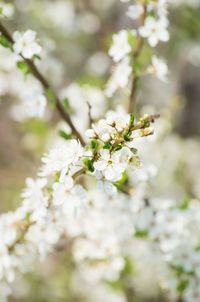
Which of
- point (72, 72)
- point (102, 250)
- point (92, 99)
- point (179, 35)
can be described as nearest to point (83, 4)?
point (72, 72)

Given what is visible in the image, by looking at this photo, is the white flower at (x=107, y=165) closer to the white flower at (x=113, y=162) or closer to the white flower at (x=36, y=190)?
the white flower at (x=113, y=162)

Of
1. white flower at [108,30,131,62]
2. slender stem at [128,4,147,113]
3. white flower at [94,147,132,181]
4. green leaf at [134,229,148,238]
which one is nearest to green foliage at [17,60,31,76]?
white flower at [108,30,131,62]

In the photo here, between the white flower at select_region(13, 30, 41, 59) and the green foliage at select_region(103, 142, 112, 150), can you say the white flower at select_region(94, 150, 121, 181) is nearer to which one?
the green foliage at select_region(103, 142, 112, 150)

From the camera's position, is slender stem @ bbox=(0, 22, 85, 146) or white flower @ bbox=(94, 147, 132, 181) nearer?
white flower @ bbox=(94, 147, 132, 181)

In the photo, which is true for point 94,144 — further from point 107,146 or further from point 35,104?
point 35,104

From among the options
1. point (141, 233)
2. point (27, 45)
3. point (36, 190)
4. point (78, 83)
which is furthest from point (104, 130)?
point (78, 83)
